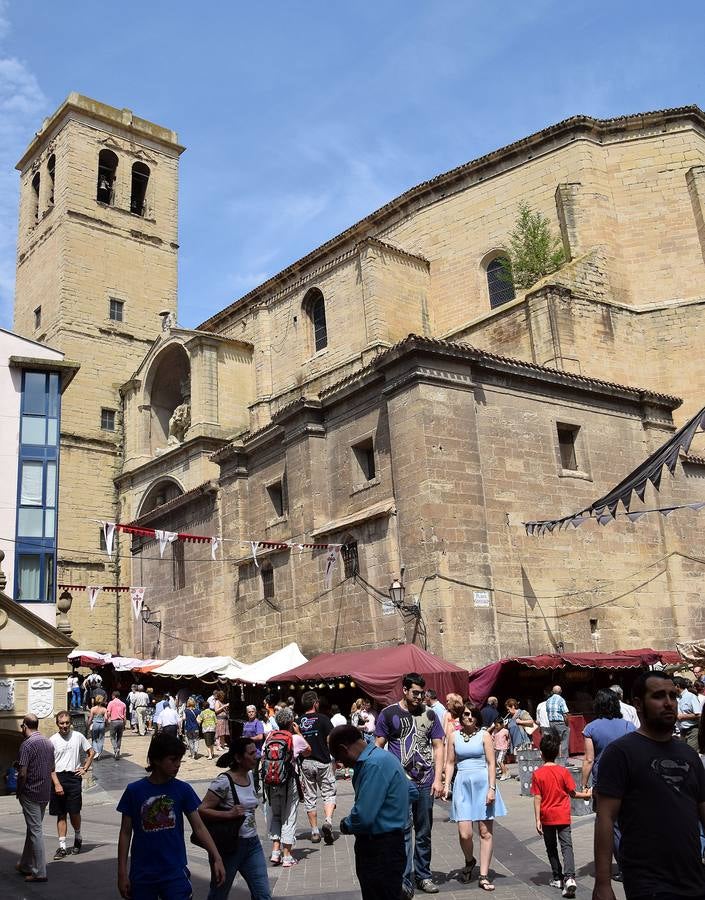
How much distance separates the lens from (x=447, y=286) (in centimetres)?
3027

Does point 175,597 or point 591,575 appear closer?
point 591,575

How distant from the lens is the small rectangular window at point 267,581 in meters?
22.2

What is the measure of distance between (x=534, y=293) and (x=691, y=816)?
22.0 metres

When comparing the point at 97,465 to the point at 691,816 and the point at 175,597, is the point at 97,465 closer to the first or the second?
the point at 175,597

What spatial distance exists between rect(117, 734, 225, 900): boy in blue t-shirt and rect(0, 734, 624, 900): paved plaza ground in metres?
2.57

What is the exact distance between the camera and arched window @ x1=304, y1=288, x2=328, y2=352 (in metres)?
31.1

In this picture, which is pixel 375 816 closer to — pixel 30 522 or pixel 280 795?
pixel 280 795

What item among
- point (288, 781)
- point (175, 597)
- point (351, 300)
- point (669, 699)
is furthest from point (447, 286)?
point (669, 699)

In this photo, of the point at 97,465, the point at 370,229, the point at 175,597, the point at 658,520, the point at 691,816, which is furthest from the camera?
the point at 97,465

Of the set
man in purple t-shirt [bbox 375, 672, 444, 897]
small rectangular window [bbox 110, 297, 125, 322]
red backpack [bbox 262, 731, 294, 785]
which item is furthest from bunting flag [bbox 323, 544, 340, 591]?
small rectangular window [bbox 110, 297, 125, 322]

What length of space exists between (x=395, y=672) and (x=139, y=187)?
38868mm

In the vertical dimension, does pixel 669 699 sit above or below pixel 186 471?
below

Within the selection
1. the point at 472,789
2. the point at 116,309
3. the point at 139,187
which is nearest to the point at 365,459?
the point at 472,789

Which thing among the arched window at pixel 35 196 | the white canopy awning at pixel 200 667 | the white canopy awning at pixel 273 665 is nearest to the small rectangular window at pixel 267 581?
the white canopy awning at pixel 200 667
